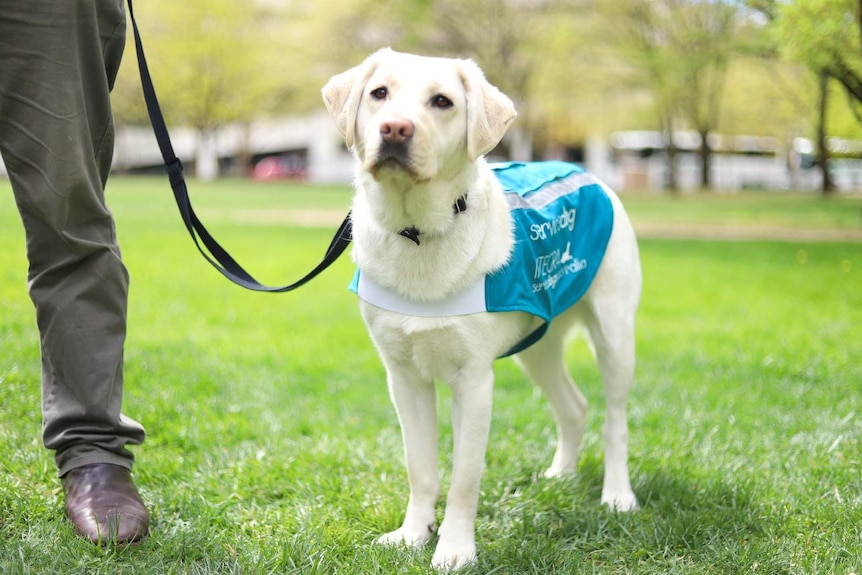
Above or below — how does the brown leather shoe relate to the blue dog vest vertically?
below

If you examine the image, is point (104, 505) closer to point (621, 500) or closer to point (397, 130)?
point (397, 130)

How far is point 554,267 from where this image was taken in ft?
10.8

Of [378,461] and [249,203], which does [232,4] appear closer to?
[249,203]

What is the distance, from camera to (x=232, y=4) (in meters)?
42.0

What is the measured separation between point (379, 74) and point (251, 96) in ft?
135

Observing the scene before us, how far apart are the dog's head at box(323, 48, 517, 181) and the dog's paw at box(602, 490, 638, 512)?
61.9 inches

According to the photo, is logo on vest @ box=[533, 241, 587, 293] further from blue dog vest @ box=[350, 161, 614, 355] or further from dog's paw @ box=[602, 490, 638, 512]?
dog's paw @ box=[602, 490, 638, 512]

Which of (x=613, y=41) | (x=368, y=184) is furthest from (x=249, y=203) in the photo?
(x=368, y=184)

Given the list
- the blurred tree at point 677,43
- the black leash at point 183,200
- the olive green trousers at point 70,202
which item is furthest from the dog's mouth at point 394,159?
the blurred tree at point 677,43

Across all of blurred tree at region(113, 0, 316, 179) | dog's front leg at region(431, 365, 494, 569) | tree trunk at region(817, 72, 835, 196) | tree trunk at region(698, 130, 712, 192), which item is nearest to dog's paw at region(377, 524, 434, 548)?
dog's front leg at region(431, 365, 494, 569)

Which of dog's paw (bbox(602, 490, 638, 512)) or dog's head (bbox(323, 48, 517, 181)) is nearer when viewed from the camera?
dog's head (bbox(323, 48, 517, 181))

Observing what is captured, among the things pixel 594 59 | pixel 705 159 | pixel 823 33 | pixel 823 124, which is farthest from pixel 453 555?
pixel 705 159

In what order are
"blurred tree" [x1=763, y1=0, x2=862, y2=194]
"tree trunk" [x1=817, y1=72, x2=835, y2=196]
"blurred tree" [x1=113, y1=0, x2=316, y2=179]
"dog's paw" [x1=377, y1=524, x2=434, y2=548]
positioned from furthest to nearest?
"blurred tree" [x1=113, y1=0, x2=316, y2=179] < "tree trunk" [x1=817, y1=72, x2=835, y2=196] < "blurred tree" [x1=763, y1=0, x2=862, y2=194] < "dog's paw" [x1=377, y1=524, x2=434, y2=548]

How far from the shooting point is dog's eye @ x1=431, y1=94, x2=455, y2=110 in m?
2.79
